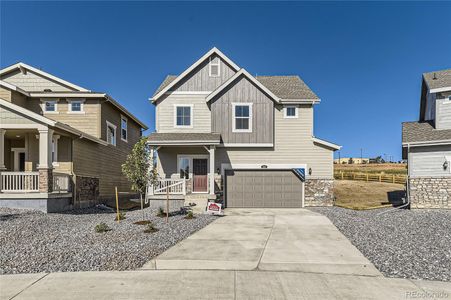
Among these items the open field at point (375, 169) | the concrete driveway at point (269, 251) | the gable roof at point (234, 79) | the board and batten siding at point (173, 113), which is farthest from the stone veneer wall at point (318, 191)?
the open field at point (375, 169)

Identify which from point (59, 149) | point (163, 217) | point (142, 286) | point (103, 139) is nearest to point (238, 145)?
point (163, 217)

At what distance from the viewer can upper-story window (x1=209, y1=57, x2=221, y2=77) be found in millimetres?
19500

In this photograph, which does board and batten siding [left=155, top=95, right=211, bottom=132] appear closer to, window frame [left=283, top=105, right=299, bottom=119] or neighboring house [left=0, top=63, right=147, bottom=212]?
neighboring house [left=0, top=63, right=147, bottom=212]

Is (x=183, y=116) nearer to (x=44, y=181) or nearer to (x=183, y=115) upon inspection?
(x=183, y=115)

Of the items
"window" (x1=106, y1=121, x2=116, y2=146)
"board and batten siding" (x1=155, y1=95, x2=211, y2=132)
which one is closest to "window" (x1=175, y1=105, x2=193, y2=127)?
"board and batten siding" (x1=155, y1=95, x2=211, y2=132)

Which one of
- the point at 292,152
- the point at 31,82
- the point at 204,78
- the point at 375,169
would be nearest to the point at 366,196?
the point at 292,152

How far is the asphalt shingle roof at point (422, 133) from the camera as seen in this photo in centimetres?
1634

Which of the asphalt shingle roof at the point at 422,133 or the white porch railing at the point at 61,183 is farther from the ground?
the asphalt shingle roof at the point at 422,133

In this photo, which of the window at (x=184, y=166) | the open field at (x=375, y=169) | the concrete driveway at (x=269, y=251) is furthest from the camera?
the open field at (x=375, y=169)

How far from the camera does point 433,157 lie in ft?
53.7

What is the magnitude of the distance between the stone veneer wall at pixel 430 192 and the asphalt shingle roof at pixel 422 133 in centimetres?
203

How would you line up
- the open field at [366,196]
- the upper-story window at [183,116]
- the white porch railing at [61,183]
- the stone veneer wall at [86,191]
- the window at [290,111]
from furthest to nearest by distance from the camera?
the window at [290,111] → the upper-story window at [183,116] → the open field at [366,196] → the stone veneer wall at [86,191] → the white porch railing at [61,183]

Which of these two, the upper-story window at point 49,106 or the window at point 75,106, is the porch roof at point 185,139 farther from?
the upper-story window at point 49,106

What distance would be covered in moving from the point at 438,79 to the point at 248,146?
1137cm
